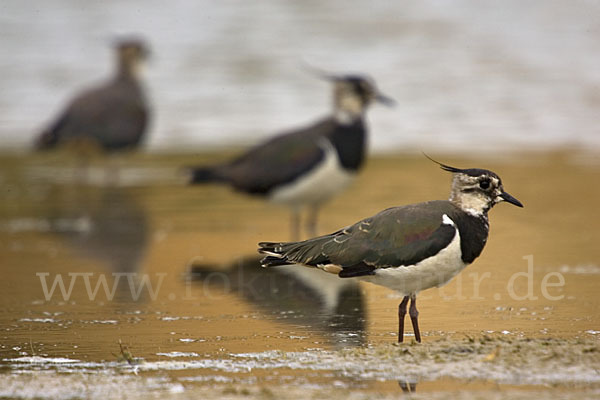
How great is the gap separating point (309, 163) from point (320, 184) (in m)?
0.20

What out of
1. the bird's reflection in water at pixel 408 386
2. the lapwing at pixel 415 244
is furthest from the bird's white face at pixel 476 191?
the bird's reflection in water at pixel 408 386

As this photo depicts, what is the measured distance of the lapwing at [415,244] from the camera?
213 inches

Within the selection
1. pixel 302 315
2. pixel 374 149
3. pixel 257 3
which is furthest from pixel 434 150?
pixel 257 3

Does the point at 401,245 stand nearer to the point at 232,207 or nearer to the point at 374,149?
the point at 232,207

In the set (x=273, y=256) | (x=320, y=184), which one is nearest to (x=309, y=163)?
(x=320, y=184)

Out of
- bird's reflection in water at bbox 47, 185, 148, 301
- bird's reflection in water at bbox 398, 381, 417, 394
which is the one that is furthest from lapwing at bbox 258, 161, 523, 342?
bird's reflection in water at bbox 47, 185, 148, 301

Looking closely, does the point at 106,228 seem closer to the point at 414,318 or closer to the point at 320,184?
the point at 320,184

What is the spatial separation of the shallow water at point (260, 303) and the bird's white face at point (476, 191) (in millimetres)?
684

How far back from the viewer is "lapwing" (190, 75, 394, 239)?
918 cm

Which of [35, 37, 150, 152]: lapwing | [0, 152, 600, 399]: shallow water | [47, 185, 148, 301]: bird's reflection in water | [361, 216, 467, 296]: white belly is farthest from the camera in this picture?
[35, 37, 150, 152]: lapwing

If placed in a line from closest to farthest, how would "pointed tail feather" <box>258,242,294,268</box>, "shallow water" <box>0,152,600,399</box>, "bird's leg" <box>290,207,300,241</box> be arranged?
"shallow water" <box>0,152,600,399</box>
"pointed tail feather" <box>258,242,294,268</box>
"bird's leg" <box>290,207,300,241</box>

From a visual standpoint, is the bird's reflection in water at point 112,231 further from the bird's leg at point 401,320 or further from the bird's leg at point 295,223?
the bird's leg at point 401,320

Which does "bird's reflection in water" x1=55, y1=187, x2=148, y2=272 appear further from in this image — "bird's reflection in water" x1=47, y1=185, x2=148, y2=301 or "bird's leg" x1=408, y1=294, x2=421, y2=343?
"bird's leg" x1=408, y1=294, x2=421, y2=343

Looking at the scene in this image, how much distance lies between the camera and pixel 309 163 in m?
9.17
